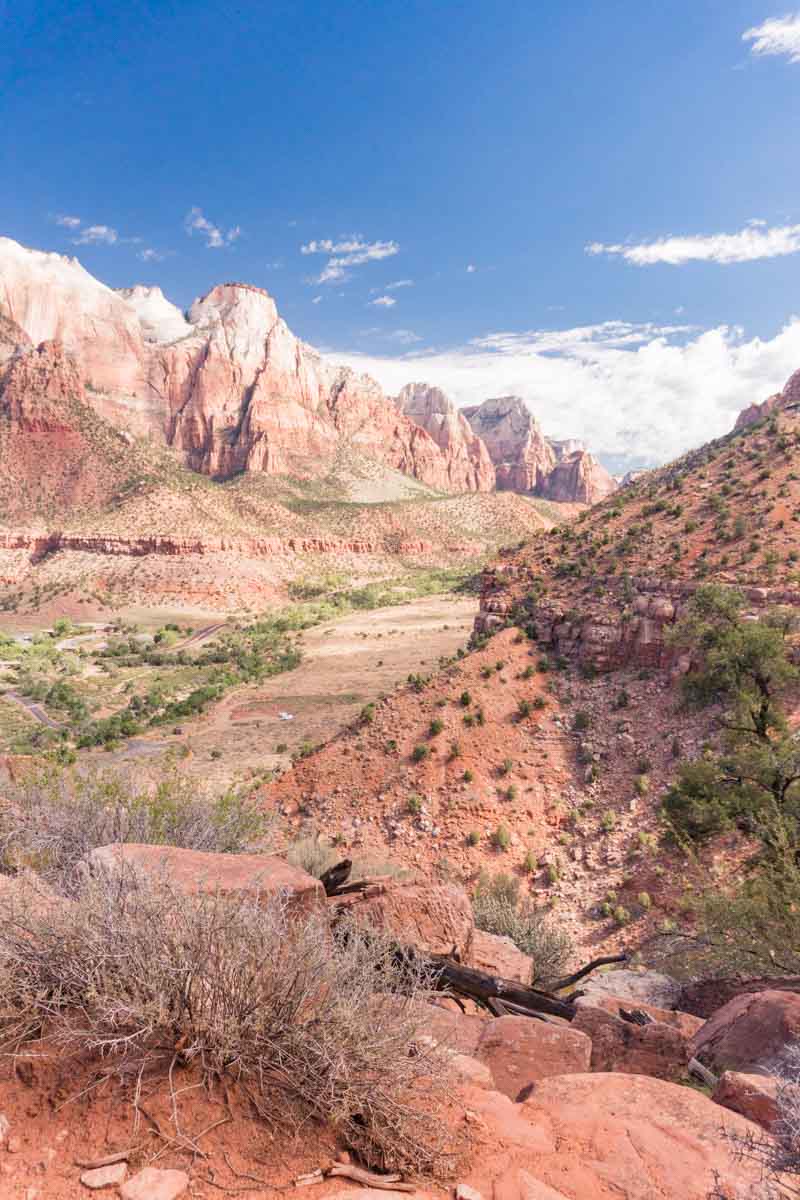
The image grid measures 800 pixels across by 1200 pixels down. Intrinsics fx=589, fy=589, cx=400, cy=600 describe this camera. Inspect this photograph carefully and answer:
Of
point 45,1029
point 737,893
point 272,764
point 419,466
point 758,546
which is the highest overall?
point 419,466

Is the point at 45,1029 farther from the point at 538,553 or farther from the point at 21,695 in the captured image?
the point at 21,695

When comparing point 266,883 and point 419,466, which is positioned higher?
point 419,466

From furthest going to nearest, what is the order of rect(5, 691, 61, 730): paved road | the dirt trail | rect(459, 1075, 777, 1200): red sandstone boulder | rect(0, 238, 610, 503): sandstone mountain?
rect(0, 238, 610, 503): sandstone mountain
rect(5, 691, 61, 730): paved road
the dirt trail
rect(459, 1075, 777, 1200): red sandstone boulder

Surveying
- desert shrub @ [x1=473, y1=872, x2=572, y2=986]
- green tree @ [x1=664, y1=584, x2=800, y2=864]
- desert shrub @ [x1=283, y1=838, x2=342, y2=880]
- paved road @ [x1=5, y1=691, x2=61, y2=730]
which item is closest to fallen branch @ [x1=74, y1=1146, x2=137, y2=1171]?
desert shrub @ [x1=473, y1=872, x2=572, y2=986]

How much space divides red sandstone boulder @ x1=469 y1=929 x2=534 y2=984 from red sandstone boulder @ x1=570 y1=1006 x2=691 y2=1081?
5.57 ft

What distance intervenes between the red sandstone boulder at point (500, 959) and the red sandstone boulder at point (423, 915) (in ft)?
1.71

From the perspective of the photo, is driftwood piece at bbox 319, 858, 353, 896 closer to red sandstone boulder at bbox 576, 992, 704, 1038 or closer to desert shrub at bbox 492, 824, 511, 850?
red sandstone boulder at bbox 576, 992, 704, 1038

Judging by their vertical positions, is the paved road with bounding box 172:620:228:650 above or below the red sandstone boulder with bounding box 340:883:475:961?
below

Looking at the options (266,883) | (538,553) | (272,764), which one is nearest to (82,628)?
(272,764)

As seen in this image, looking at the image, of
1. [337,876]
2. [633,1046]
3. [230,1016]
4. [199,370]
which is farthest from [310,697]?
[199,370]

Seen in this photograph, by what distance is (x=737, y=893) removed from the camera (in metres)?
9.78

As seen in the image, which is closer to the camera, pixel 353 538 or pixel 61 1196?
pixel 61 1196

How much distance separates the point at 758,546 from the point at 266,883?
19621 millimetres

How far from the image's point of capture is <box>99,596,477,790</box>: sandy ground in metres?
26.4
